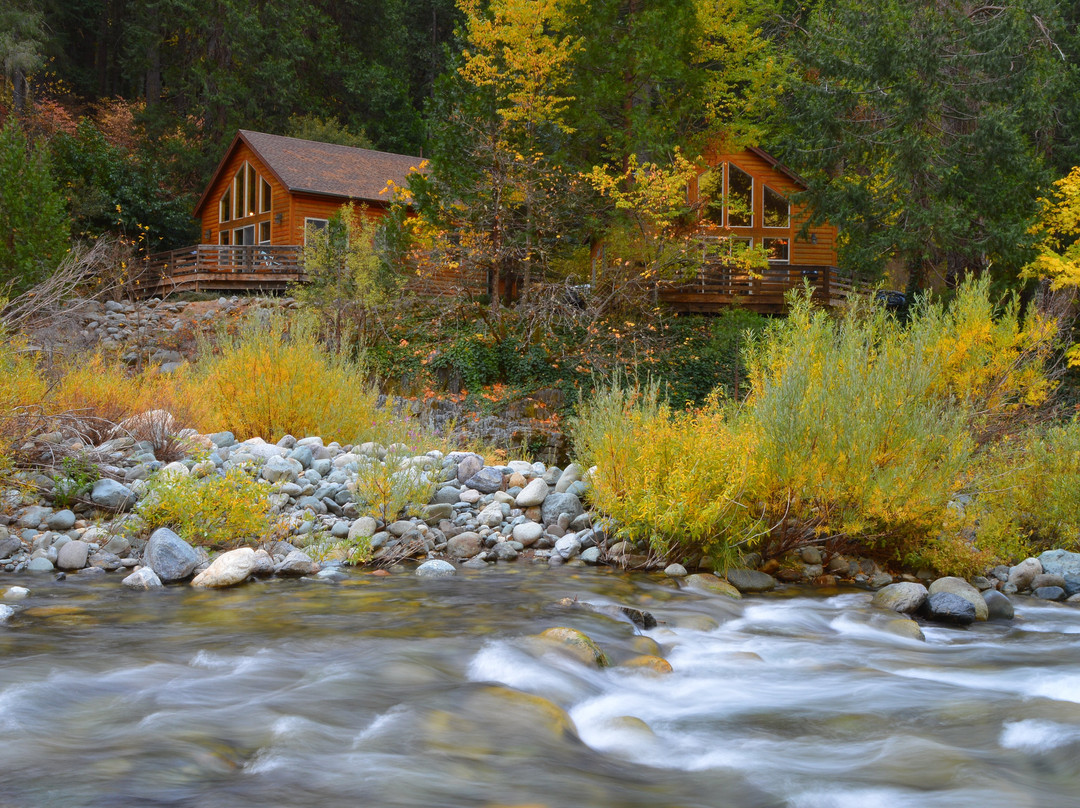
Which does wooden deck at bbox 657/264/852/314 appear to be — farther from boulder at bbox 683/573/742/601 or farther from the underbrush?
boulder at bbox 683/573/742/601

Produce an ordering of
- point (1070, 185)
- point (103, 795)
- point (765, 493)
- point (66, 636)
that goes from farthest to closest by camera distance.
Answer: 1. point (1070, 185)
2. point (765, 493)
3. point (66, 636)
4. point (103, 795)

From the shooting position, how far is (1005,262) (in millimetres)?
21531

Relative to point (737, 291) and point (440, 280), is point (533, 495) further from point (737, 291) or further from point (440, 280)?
point (737, 291)

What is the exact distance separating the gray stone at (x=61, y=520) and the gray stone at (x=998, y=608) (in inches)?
281

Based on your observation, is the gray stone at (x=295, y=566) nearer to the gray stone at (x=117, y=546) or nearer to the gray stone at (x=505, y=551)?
the gray stone at (x=117, y=546)

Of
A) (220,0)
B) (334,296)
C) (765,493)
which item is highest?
(220,0)

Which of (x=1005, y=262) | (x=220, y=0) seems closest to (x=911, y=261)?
(x=1005, y=262)

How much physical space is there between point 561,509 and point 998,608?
3.67 metres

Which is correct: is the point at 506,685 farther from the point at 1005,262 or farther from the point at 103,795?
the point at 1005,262

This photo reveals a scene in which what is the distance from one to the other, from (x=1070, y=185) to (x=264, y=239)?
2479cm

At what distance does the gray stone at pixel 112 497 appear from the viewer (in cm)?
746

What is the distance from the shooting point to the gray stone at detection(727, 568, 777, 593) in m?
7.07

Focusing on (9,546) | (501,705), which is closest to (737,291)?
(9,546)

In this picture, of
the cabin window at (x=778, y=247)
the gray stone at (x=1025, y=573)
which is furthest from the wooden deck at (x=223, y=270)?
the gray stone at (x=1025, y=573)
